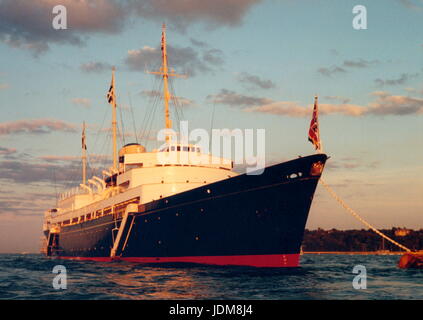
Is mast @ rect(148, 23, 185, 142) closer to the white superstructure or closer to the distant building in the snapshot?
the white superstructure

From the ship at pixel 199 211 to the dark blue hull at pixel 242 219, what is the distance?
0.05 meters

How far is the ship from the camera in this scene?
26312 mm

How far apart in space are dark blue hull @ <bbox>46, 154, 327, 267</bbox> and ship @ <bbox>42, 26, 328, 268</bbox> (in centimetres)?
5

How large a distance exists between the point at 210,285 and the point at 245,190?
8.00m

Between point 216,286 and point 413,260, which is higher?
point 216,286

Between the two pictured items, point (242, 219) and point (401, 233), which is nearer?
point (242, 219)

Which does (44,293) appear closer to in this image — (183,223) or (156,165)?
(183,223)

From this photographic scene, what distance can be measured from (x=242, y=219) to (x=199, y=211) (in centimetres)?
318

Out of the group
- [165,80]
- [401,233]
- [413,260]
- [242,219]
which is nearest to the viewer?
[242,219]

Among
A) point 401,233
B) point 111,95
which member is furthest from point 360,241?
point 111,95

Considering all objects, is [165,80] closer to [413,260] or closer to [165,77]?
[165,77]

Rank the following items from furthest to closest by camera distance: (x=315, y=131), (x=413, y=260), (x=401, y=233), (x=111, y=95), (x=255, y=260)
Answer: (x=401, y=233) → (x=111, y=95) → (x=413, y=260) → (x=255, y=260) → (x=315, y=131)

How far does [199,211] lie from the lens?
29.2 meters
